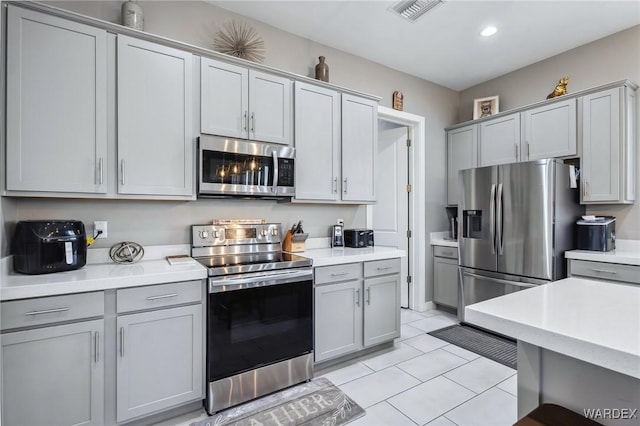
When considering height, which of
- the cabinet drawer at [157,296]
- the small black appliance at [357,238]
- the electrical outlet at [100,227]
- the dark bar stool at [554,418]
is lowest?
the dark bar stool at [554,418]

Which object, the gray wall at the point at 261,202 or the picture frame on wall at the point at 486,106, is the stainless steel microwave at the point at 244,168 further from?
the picture frame on wall at the point at 486,106

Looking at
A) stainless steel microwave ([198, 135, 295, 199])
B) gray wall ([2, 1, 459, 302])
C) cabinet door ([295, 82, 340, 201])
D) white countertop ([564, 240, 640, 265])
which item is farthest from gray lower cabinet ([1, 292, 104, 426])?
white countertop ([564, 240, 640, 265])

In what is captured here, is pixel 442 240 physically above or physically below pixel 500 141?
below

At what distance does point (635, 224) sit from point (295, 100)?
10.9 ft

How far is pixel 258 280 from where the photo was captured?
216 cm

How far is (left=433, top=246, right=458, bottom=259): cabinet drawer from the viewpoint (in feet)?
12.6

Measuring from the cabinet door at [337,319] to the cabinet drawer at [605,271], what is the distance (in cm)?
196

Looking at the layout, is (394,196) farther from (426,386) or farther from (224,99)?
(224,99)

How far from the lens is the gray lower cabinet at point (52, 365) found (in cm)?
152

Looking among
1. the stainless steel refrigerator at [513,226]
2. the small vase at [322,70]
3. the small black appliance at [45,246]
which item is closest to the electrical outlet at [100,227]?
the small black appliance at [45,246]

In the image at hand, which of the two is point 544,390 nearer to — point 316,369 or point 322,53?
point 316,369

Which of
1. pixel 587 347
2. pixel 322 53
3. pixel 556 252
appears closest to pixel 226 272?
pixel 587 347

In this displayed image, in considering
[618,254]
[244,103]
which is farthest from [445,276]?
[244,103]

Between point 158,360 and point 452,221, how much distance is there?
3.62 meters
